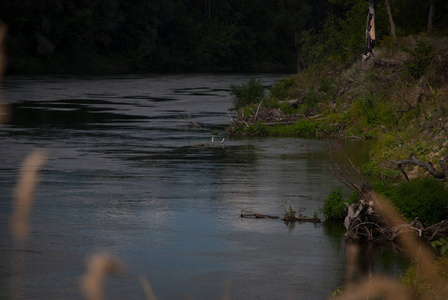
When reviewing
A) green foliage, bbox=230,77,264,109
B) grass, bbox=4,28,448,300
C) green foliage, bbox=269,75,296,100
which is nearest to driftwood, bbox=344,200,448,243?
grass, bbox=4,28,448,300

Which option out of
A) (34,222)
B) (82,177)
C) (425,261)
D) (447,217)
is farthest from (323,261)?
(82,177)

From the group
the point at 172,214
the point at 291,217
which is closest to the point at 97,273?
the point at 172,214

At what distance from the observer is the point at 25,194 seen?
16375 mm

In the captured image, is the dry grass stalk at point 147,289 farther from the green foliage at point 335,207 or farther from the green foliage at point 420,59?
the green foliage at point 420,59

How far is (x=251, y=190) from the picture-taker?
16.8m

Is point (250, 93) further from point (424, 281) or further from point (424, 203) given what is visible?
point (424, 281)

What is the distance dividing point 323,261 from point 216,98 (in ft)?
120

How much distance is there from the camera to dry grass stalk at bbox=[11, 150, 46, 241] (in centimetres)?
1320

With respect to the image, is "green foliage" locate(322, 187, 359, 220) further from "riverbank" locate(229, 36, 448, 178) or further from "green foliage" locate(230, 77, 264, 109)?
"green foliage" locate(230, 77, 264, 109)

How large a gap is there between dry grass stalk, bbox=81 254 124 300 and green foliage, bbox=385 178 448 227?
448 centimetres

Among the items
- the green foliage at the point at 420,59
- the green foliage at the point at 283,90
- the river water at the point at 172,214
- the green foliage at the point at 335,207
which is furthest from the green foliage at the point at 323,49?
the green foliage at the point at 335,207

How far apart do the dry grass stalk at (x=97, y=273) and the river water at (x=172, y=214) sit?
11 cm

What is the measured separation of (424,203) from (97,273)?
502 centimetres

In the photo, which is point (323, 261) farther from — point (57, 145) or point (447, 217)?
point (57, 145)
